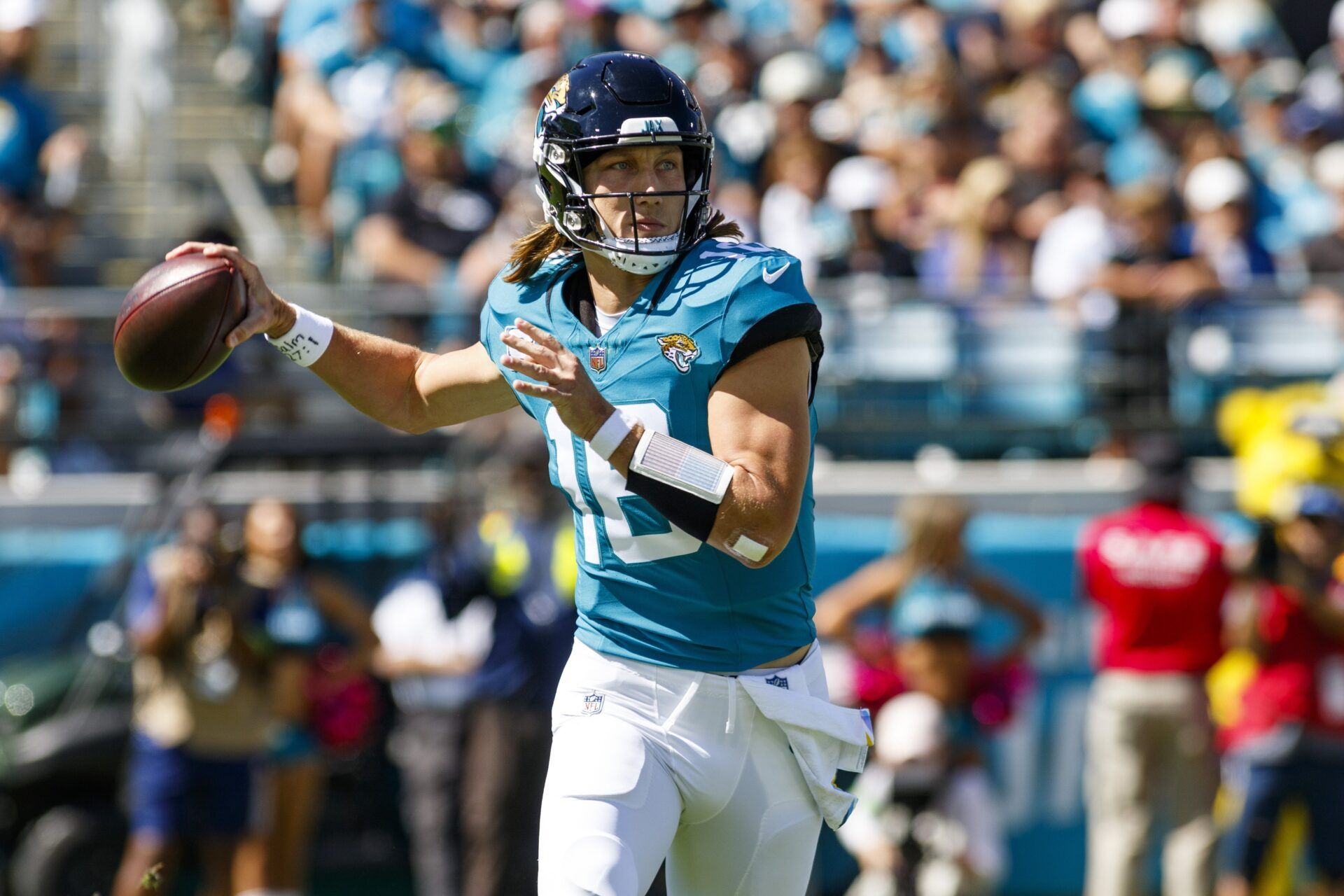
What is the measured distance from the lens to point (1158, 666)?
7.42m

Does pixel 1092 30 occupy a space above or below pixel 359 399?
above

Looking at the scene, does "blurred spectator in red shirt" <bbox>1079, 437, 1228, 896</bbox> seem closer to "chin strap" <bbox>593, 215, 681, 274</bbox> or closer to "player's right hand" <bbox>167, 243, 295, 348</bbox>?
"chin strap" <bbox>593, 215, 681, 274</bbox>

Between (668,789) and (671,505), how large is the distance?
1.84ft

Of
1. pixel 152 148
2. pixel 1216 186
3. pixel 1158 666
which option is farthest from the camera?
pixel 152 148

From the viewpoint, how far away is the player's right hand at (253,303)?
3.67 m

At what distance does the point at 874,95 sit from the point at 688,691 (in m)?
6.69

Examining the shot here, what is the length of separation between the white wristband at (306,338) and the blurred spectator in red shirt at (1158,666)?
4458 mm

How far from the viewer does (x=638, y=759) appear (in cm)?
331

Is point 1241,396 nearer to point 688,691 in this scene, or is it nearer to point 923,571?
point 923,571

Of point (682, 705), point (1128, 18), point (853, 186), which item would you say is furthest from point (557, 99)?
point (1128, 18)

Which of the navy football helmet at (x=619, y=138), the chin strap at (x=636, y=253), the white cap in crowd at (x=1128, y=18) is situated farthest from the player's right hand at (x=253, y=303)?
the white cap in crowd at (x=1128, y=18)

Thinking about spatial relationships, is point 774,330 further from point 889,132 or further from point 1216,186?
point 889,132

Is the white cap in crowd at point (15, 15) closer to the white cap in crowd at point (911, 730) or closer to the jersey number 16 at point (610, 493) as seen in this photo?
the white cap in crowd at point (911, 730)

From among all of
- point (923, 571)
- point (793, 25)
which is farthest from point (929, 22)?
point (923, 571)
